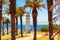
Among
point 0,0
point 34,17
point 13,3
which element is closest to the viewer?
point 13,3

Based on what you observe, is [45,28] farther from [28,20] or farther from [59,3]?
[59,3]

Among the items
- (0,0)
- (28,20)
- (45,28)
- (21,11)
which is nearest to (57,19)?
Answer: (0,0)

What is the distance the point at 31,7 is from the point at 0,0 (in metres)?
6.00

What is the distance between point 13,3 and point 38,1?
13752 mm

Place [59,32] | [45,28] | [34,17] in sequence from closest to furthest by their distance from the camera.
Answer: [59,32] < [34,17] < [45,28]

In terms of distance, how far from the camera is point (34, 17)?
39.5 meters

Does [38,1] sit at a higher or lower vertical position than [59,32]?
higher

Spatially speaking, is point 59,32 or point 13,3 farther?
point 13,3

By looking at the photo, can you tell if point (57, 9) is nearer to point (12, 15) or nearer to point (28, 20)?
point (12, 15)

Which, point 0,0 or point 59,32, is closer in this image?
point 59,32

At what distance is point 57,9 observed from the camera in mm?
10852

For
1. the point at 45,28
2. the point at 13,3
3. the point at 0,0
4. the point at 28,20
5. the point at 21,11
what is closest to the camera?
the point at 13,3

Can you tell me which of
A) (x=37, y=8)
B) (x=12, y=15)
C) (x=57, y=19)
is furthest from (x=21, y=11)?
(x=57, y=19)

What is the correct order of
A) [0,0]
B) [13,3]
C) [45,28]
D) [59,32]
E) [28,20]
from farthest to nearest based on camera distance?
[28,20] < [45,28] < [0,0] < [13,3] < [59,32]
